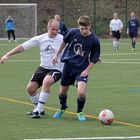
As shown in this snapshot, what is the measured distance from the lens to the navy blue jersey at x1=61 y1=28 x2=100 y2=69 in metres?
12.0

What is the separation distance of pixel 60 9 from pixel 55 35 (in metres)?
43.0

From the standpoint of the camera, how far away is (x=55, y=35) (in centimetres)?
1267

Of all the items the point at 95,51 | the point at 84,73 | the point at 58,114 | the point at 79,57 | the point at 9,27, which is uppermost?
the point at 95,51

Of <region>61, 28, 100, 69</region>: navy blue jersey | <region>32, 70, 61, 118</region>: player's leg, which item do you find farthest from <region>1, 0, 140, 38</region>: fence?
<region>61, 28, 100, 69</region>: navy blue jersey

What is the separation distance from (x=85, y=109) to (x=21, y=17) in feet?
130

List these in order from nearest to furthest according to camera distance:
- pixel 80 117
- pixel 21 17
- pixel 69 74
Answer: pixel 80 117 → pixel 69 74 → pixel 21 17

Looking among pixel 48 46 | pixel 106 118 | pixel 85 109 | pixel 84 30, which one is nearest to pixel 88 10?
pixel 85 109

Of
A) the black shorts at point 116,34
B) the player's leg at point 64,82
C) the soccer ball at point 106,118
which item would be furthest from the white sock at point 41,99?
the black shorts at point 116,34

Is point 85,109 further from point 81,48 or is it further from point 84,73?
point 81,48

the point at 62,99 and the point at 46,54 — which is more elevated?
the point at 46,54

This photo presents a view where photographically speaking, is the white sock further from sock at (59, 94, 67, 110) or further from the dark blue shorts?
the dark blue shorts

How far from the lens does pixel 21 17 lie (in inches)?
2071

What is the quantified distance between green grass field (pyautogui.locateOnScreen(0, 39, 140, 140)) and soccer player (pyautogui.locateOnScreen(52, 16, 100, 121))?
0.65 meters

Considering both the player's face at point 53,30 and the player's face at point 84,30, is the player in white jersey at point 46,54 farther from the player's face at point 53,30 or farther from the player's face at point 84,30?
the player's face at point 84,30
